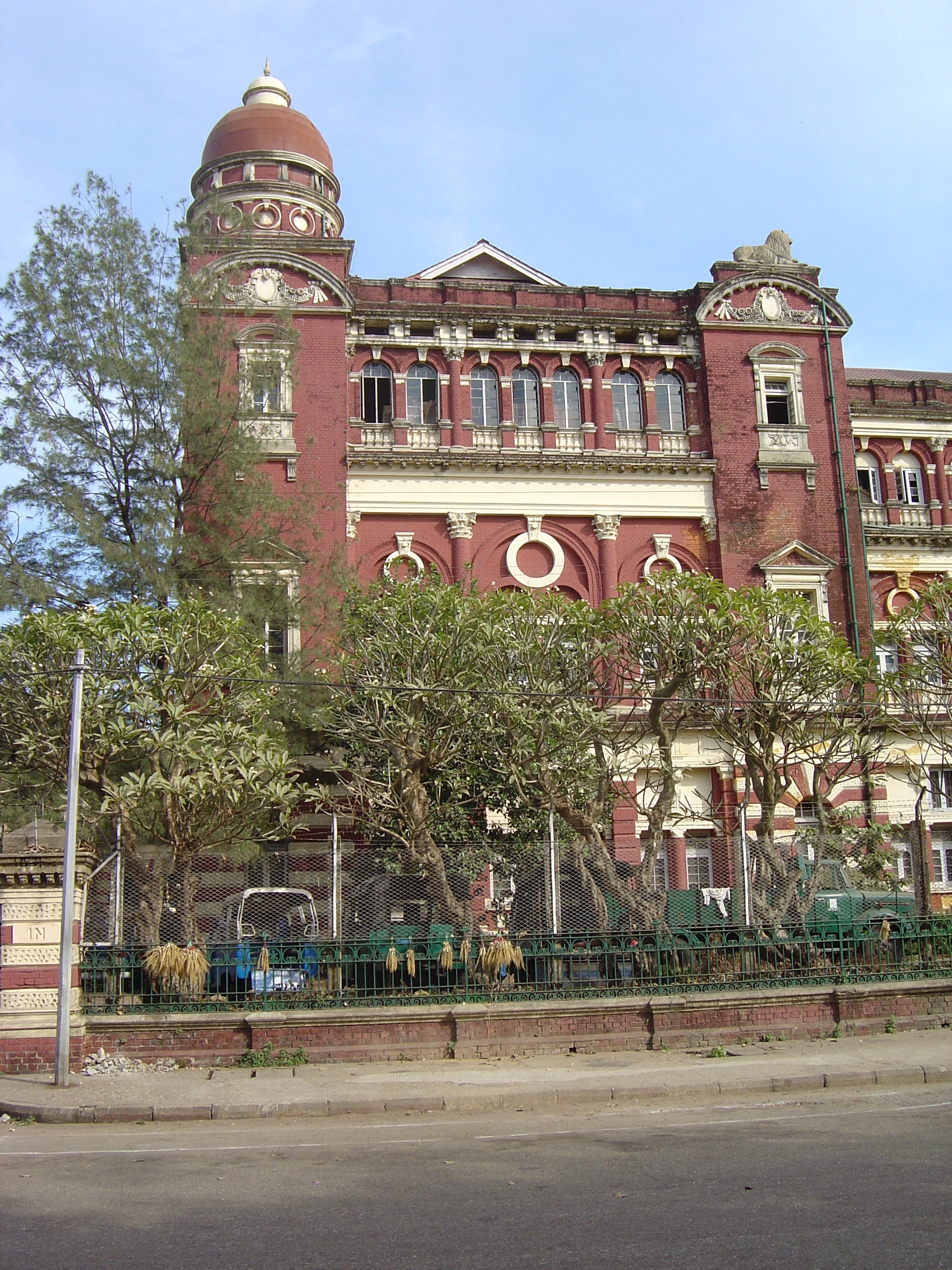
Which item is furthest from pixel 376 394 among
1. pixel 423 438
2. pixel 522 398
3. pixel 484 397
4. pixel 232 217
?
pixel 232 217

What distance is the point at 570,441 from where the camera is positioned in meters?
30.1

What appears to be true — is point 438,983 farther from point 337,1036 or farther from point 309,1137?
point 309,1137

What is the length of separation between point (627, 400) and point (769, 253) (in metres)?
5.91

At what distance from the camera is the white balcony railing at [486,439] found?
29625 millimetres

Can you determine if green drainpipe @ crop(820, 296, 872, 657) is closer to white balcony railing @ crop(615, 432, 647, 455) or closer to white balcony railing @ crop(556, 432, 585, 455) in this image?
white balcony railing @ crop(615, 432, 647, 455)

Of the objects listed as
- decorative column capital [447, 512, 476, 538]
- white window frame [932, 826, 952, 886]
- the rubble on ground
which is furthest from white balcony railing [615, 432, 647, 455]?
the rubble on ground

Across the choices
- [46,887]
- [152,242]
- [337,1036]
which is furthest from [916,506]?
[46,887]

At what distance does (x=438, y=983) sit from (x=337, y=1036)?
148cm

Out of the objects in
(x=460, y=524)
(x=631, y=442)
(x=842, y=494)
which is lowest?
(x=460, y=524)

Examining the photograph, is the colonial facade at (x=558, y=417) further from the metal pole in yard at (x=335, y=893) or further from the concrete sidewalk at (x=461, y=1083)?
the concrete sidewalk at (x=461, y=1083)

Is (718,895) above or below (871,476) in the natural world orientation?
below

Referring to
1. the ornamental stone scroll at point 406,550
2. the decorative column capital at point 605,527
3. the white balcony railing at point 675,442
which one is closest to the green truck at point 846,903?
the decorative column capital at point 605,527

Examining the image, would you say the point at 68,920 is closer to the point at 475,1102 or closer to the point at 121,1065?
the point at 121,1065

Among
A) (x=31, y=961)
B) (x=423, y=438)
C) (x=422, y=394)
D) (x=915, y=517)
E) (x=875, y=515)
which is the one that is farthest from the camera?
(x=915, y=517)
